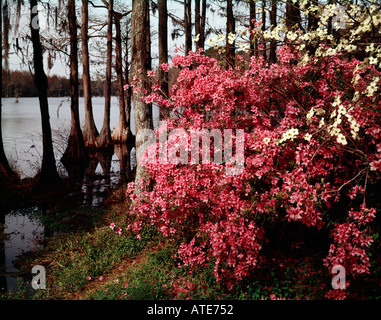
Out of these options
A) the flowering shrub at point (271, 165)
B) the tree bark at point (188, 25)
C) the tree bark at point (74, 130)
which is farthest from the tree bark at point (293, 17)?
the tree bark at point (74, 130)

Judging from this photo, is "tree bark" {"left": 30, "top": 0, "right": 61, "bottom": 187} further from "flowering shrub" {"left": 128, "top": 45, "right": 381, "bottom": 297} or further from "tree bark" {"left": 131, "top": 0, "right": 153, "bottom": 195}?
"flowering shrub" {"left": 128, "top": 45, "right": 381, "bottom": 297}

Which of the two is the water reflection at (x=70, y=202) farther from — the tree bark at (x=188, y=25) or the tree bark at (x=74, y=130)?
the tree bark at (x=188, y=25)

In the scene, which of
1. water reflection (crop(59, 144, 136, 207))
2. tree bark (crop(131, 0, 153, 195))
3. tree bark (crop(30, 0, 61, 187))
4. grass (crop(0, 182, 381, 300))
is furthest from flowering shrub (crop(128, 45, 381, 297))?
tree bark (crop(30, 0, 61, 187))

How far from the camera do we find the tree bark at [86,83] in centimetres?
1762

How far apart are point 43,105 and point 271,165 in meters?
8.77

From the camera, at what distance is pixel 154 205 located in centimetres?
518

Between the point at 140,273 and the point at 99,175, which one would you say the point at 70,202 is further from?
the point at 140,273

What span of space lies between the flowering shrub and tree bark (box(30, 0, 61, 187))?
6063mm

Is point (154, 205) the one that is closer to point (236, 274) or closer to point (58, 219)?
point (236, 274)

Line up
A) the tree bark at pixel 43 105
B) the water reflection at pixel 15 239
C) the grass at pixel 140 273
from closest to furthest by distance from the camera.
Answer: the grass at pixel 140 273 → the water reflection at pixel 15 239 → the tree bark at pixel 43 105

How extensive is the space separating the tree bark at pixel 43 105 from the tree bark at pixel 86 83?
760 centimetres

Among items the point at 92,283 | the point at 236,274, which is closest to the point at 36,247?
the point at 92,283

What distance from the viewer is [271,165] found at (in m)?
4.55

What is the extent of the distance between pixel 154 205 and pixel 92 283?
187 cm
